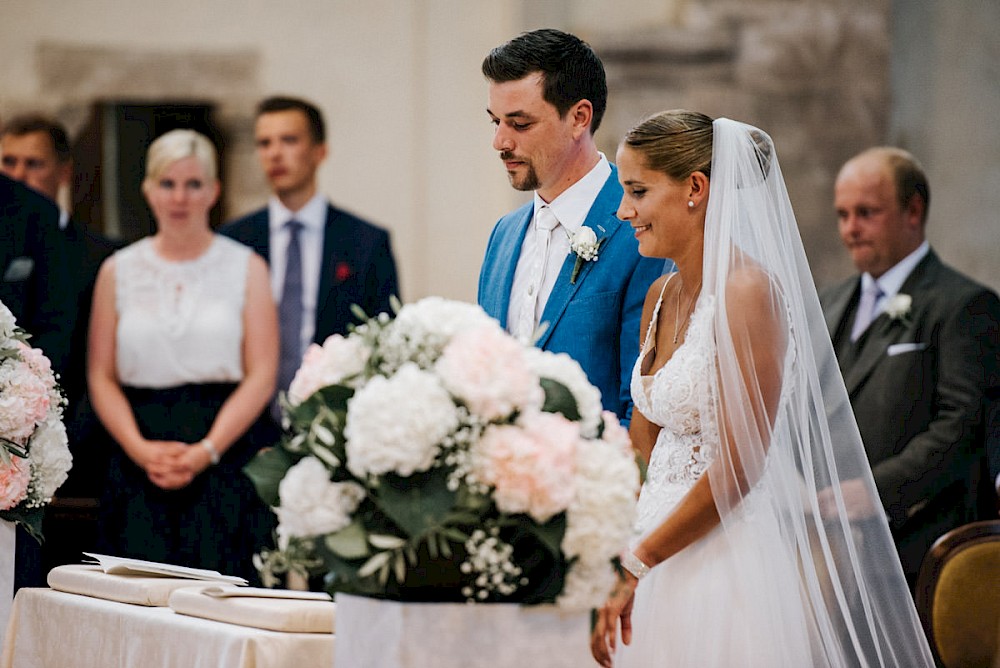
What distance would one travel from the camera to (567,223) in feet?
10.2

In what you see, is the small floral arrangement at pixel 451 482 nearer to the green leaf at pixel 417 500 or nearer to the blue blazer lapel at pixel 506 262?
the green leaf at pixel 417 500

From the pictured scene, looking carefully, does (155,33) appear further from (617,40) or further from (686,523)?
(686,523)

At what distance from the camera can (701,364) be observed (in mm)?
2713

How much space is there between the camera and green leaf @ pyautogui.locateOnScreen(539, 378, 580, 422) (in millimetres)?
1830

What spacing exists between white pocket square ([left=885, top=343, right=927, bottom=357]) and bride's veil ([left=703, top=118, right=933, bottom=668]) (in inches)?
80.0

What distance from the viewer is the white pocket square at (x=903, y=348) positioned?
4750 millimetres

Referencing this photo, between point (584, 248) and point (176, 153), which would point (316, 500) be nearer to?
point (584, 248)

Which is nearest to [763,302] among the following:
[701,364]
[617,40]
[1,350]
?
[701,364]

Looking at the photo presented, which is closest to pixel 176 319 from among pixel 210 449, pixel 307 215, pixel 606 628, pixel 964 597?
pixel 210 449

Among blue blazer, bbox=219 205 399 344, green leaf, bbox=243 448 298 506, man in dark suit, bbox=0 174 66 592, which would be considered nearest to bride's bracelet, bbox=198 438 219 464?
man in dark suit, bbox=0 174 66 592

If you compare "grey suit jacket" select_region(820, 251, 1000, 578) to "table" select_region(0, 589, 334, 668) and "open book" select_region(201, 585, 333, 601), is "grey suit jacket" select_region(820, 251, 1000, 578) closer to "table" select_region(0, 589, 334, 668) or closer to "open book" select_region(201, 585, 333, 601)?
"open book" select_region(201, 585, 333, 601)

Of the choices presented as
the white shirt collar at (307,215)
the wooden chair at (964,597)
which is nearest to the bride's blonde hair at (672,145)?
the wooden chair at (964,597)

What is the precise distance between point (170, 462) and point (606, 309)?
7.51 ft

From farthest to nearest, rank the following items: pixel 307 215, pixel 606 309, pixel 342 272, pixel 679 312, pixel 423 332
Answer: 1. pixel 307 215
2. pixel 342 272
3. pixel 606 309
4. pixel 679 312
5. pixel 423 332
